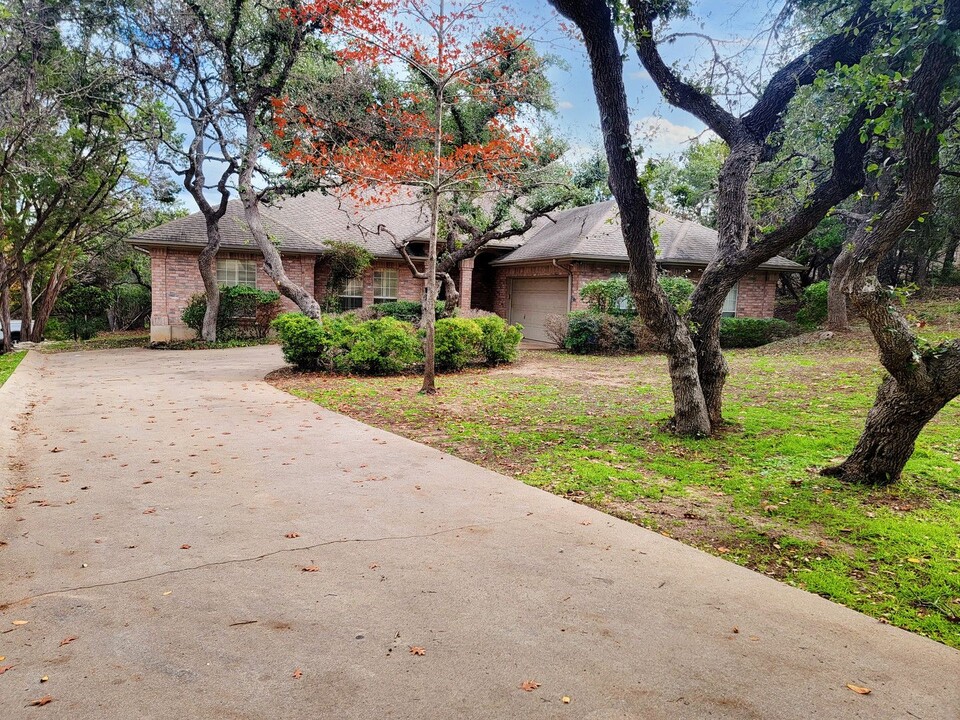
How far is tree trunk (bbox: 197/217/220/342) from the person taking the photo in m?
18.0

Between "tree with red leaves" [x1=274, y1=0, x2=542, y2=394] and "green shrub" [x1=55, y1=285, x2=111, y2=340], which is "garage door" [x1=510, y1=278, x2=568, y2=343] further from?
"green shrub" [x1=55, y1=285, x2=111, y2=340]

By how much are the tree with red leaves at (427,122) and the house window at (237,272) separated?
520cm

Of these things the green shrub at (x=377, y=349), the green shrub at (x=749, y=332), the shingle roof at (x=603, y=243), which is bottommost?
the green shrub at (x=377, y=349)

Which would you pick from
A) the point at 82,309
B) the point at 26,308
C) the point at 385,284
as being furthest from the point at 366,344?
the point at 82,309

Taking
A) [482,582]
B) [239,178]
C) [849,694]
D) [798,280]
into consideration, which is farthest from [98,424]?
[798,280]

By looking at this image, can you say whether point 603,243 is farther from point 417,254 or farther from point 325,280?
point 325,280

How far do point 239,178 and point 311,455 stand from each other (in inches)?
520

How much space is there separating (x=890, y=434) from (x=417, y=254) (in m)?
17.9

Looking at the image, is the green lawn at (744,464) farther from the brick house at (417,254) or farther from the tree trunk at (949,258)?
the tree trunk at (949,258)

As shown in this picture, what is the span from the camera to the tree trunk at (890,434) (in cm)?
488

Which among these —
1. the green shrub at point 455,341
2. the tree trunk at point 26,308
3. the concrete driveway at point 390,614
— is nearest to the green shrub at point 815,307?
the green shrub at point 455,341

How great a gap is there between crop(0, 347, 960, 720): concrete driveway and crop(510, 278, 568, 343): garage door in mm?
14845

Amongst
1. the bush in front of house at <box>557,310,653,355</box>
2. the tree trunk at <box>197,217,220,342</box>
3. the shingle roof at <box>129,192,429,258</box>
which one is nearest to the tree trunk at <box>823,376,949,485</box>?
the bush in front of house at <box>557,310,653,355</box>

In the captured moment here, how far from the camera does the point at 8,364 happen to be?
1235cm
